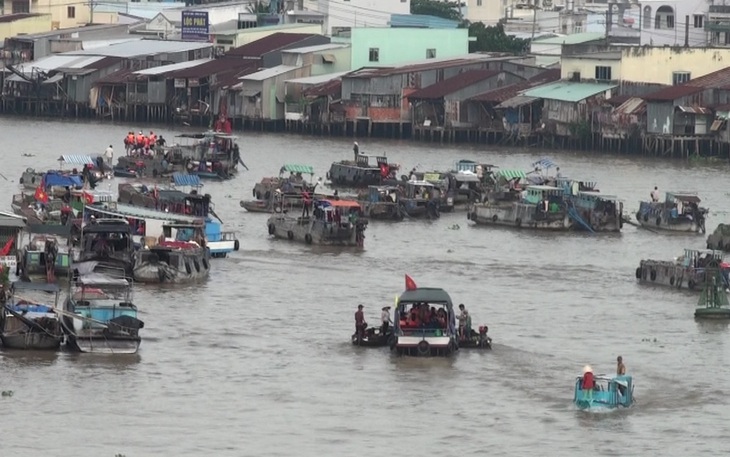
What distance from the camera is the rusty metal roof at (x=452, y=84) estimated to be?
81875mm

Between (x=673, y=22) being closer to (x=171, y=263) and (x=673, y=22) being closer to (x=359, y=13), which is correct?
(x=359, y=13)

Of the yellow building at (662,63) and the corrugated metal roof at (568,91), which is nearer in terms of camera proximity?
the corrugated metal roof at (568,91)

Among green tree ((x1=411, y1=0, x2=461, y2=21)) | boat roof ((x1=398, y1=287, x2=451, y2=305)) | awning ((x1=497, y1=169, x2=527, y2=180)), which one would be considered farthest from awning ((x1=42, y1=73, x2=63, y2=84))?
boat roof ((x1=398, y1=287, x2=451, y2=305))

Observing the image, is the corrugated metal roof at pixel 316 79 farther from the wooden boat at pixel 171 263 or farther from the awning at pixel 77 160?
the wooden boat at pixel 171 263

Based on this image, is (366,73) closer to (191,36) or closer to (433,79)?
(433,79)

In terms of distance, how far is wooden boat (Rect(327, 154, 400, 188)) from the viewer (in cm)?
6084

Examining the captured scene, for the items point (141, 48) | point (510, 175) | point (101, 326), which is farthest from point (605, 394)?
point (141, 48)

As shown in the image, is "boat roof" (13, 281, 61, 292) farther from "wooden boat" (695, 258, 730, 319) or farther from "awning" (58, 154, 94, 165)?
"awning" (58, 154, 94, 165)

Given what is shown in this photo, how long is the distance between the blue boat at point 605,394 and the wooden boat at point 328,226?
1707 centimetres

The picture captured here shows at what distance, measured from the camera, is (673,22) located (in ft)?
302

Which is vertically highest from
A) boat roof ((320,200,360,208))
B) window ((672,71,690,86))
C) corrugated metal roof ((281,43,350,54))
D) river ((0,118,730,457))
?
corrugated metal roof ((281,43,350,54))

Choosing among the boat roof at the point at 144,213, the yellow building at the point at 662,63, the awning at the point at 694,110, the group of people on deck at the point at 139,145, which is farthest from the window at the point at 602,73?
the boat roof at the point at 144,213

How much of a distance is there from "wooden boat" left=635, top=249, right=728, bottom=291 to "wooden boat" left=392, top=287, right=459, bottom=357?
8.49 metres

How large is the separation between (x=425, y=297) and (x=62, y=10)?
249 feet
